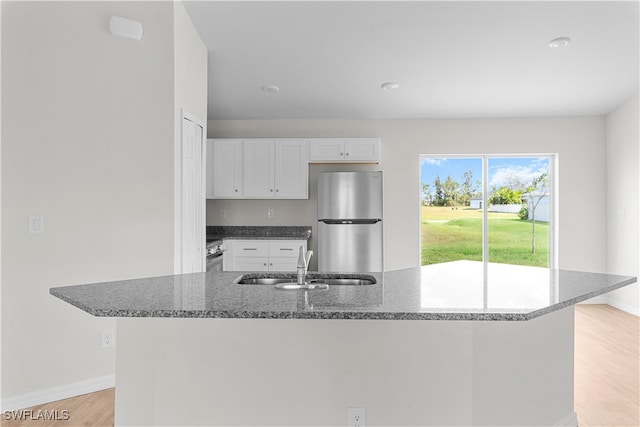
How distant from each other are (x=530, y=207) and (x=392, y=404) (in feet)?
15.1

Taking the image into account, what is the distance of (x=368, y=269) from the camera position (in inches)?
185

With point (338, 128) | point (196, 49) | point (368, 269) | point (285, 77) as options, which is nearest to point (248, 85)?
point (285, 77)

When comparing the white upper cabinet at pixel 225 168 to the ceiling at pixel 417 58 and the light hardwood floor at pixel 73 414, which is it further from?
the light hardwood floor at pixel 73 414

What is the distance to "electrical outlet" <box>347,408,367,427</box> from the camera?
5.29 feet

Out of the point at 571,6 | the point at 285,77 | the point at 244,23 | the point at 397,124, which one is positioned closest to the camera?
the point at 571,6

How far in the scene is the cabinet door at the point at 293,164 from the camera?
488 cm

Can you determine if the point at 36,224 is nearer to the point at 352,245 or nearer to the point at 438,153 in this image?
the point at 352,245

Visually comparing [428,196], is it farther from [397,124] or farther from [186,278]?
[186,278]

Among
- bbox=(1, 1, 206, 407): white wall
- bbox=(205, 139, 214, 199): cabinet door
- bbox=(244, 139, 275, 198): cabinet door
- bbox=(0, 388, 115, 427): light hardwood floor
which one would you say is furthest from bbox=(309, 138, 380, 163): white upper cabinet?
bbox=(0, 388, 115, 427): light hardwood floor

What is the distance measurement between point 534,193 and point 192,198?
4462 mm

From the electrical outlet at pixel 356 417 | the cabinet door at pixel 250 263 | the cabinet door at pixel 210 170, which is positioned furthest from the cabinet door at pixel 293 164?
the electrical outlet at pixel 356 417

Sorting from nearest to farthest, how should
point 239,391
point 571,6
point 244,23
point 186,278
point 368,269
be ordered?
point 239,391 → point 186,278 → point 571,6 → point 244,23 → point 368,269

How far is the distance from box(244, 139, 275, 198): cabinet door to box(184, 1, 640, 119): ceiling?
17.5 inches

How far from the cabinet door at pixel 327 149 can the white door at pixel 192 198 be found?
185 cm
